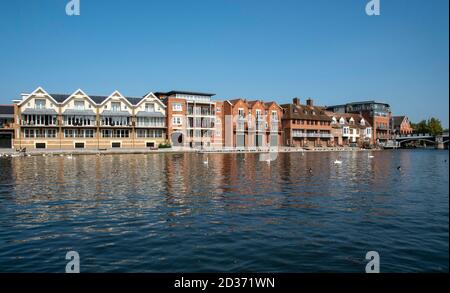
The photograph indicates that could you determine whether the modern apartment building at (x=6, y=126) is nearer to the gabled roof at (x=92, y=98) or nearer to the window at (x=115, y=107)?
the gabled roof at (x=92, y=98)

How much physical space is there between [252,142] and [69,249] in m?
90.3

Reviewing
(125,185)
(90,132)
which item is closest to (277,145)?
(90,132)

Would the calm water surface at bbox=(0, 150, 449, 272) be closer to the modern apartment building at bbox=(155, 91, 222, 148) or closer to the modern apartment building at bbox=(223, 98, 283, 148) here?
the modern apartment building at bbox=(155, 91, 222, 148)

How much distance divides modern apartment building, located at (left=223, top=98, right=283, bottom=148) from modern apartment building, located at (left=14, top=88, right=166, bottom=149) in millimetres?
17440

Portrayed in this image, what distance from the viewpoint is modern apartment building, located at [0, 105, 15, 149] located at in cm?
7869

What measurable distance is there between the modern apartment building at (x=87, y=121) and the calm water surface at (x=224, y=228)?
195 ft

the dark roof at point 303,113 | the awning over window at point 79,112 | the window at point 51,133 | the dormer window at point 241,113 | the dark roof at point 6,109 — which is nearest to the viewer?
the window at point 51,133

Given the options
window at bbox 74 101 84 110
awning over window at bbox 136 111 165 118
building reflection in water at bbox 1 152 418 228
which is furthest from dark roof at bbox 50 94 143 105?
building reflection in water at bbox 1 152 418 228

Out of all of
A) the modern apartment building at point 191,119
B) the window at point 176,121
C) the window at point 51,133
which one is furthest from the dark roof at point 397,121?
the window at point 51,133

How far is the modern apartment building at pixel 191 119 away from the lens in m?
91.7

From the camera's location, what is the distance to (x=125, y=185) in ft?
88.6

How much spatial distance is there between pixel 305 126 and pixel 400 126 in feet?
170

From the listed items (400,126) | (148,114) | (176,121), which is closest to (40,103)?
(148,114)
